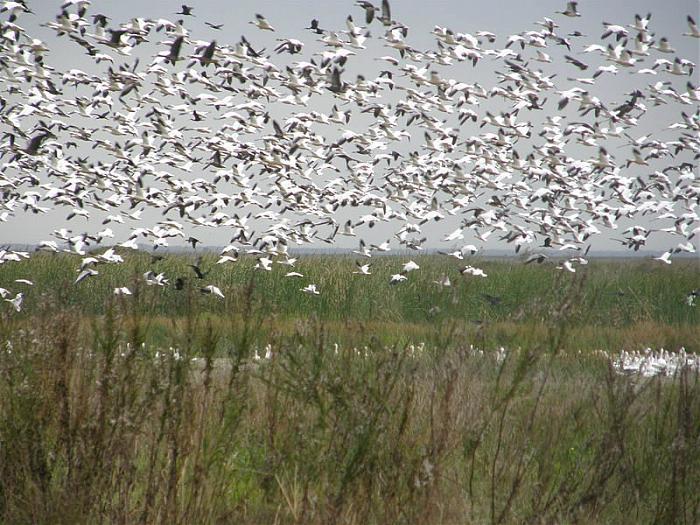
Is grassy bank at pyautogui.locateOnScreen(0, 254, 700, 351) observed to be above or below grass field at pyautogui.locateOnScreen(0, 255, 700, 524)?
below

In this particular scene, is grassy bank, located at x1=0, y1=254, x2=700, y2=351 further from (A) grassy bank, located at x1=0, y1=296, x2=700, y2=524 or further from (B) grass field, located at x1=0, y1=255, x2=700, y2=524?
(A) grassy bank, located at x1=0, y1=296, x2=700, y2=524

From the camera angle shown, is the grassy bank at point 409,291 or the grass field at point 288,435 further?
the grassy bank at point 409,291

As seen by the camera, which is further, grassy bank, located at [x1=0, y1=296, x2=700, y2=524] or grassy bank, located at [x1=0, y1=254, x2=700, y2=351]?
grassy bank, located at [x1=0, y1=254, x2=700, y2=351]

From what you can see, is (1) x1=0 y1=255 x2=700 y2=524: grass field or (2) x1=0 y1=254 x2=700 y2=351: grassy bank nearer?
(1) x1=0 y1=255 x2=700 y2=524: grass field

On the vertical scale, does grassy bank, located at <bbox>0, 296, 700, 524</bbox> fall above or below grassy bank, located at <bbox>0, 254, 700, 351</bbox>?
above

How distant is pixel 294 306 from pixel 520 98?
8.10 metres

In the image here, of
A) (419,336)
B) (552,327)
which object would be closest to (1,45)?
(419,336)

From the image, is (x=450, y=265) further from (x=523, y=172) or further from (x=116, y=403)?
(x=116, y=403)

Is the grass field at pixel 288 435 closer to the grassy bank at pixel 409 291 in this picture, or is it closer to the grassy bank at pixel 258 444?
the grassy bank at pixel 258 444

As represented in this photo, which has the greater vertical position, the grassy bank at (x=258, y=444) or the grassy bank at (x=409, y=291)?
the grassy bank at (x=258, y=444)

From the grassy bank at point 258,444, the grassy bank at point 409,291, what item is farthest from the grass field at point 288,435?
the grassy bank at point 409,291

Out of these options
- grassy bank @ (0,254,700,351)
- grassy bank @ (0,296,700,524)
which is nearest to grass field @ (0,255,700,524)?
grassy bank @ (0,296,700,524)

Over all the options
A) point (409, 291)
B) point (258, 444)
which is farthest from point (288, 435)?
point (409, 291)

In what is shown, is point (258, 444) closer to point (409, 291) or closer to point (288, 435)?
point (288, 435)
